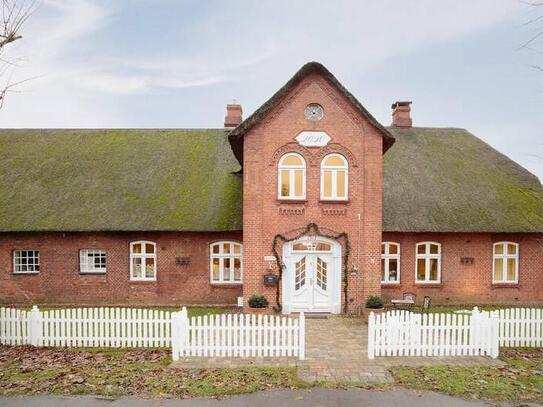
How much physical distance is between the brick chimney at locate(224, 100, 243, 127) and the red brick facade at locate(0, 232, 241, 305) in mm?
9198

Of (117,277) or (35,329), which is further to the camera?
(117,277)

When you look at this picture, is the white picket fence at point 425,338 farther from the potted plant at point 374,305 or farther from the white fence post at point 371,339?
the potted plant at point 374,305

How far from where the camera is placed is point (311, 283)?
14.8 meters

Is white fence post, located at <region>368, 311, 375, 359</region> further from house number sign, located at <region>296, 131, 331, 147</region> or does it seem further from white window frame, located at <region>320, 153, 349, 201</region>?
house number sign, located at <region>296, 131, 331, 147</region>

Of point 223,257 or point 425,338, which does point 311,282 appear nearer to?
point 223,257

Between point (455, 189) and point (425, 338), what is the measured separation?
10.2 metres

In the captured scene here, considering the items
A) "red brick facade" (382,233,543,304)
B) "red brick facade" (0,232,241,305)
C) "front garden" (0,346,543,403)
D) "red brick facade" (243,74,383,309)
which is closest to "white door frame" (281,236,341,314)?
"red brick facade" (243,74,383,309)

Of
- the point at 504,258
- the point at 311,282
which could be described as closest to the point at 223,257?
the point at 311,282

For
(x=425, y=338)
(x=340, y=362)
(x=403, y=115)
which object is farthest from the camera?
(x=403, y=115)

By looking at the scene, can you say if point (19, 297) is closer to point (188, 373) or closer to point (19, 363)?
point (19, 363)

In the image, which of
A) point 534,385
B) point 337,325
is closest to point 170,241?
point 337,325

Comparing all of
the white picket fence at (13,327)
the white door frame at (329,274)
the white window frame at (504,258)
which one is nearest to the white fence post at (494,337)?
the white door frame at (329,274)

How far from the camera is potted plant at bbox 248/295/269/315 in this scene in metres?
14.0

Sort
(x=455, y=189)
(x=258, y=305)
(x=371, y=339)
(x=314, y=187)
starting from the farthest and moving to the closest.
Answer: (x=455, y=189)
(x=314, y=187)
(x=258, y=305)
(x=371, y=339)
